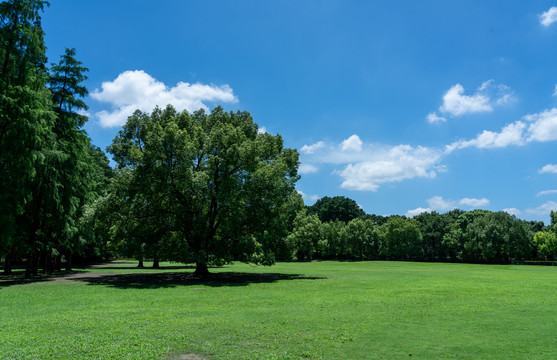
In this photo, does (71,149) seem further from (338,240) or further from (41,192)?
(338,240)

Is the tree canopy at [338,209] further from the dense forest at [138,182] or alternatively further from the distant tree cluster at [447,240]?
the dense forest at [138,182]

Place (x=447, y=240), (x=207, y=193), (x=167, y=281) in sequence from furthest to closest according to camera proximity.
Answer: (x=447, y=240) → (x=207, y=193) → (x=167, y=281)

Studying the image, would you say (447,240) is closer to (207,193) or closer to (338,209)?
(338,209)

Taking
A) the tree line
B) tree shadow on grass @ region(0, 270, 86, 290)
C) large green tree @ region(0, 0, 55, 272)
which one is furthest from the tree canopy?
large green tree @ region(0, 0, 55, 272)

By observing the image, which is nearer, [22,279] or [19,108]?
[19,108]

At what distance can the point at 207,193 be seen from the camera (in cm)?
2961

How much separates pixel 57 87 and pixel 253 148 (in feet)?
66.2

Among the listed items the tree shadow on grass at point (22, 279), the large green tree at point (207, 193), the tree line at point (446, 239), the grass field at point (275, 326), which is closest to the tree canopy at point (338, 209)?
the tree line at point (446, 239)

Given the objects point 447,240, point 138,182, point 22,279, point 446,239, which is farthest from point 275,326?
point 447,240

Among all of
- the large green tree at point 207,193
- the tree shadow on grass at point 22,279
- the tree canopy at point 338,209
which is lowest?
the tree shadow on grass at point 22,279

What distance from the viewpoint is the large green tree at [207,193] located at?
28.7 m

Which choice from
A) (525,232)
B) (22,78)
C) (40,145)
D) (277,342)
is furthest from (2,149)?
(525,232)

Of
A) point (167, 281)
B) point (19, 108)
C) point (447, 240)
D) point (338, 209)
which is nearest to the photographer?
point (19, 108)

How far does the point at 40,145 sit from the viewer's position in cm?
2609
